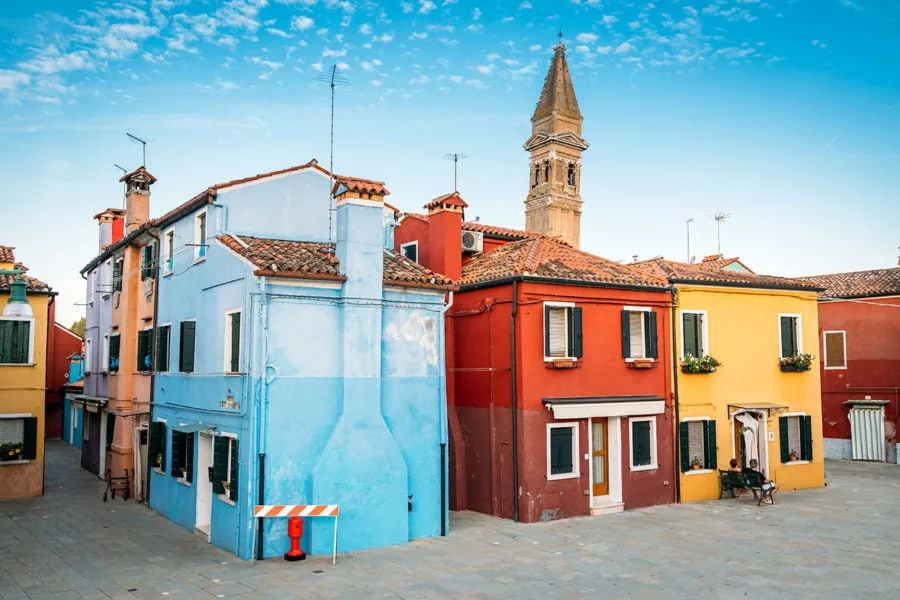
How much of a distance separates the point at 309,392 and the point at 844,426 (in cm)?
2457

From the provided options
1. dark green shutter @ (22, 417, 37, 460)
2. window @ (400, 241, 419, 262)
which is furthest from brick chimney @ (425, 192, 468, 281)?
dark green shutter @ (22, 417, 37, 460)

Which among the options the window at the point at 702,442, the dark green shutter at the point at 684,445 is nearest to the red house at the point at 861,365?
the window at the point at 702,442

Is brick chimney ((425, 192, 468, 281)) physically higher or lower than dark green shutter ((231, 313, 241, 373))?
higher

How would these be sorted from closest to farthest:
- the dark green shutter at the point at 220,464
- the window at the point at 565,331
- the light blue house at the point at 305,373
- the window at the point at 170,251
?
the light blue house at the point at 305,373 < the dark green shutter at the point at 220,464 < the window at the point at 565,331 < the window at the point at 170,251

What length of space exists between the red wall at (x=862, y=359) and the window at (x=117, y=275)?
90.1 ft

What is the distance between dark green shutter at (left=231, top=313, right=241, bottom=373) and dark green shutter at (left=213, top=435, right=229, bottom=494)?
1590mm

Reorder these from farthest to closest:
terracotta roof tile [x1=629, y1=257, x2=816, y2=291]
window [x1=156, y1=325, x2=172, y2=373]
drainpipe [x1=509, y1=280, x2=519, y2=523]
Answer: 1. terracotta roof tile [x1=629, y1=257, x2=816, y2=291]
2. window [x1=156, y1=325, x2=172, y2=373]
3. drainpipe [x1=509, y1=280, x2=519, y2=523]

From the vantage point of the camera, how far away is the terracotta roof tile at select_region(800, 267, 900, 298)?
29.7 metres

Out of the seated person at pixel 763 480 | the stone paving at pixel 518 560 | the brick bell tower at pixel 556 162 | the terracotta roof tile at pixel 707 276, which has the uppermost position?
the brick bell tower at pixel 556 162

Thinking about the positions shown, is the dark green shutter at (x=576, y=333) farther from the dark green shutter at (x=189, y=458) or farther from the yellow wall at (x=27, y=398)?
the yellow wall at (x=27, y=398)

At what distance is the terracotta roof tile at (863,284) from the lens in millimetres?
29748

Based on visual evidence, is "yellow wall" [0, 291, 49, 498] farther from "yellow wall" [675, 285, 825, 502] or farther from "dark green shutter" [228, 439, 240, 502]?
"yellow wall" [675, 285, 825, 502]

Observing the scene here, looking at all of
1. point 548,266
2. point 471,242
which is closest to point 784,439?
point 548,266

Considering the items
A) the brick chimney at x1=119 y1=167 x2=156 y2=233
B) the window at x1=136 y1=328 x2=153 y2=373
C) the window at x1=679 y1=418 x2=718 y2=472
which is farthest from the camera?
the brick chimney at x1=119 y1=167 x2=156 y2=233
